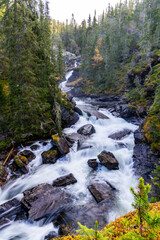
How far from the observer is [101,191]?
949cm

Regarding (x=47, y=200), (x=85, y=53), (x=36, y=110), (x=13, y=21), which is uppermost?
(x=85, y=53)

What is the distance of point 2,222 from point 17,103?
901cm

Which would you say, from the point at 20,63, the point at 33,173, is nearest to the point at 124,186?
the point at 33,173

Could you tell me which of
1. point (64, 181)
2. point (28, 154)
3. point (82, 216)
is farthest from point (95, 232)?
point (28, 154)

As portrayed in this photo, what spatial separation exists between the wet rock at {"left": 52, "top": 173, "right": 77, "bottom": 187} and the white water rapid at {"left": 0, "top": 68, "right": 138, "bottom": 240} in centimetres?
32

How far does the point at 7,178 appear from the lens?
1082 centimetres

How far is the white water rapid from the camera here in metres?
7.43

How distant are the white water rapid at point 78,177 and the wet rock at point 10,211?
36 centimetres

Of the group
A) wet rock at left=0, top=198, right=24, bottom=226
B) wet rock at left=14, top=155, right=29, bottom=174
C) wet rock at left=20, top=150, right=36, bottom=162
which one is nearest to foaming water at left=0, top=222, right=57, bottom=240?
wet rock at left=0, top=198, right=24, bottom=226

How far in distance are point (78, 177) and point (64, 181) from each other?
1.33m

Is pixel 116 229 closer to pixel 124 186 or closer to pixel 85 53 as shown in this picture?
pixel 124 186

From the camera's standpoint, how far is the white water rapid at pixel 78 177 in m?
7.43

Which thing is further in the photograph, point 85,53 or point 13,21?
point 85,53

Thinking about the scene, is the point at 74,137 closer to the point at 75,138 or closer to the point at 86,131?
the point at 75,138
